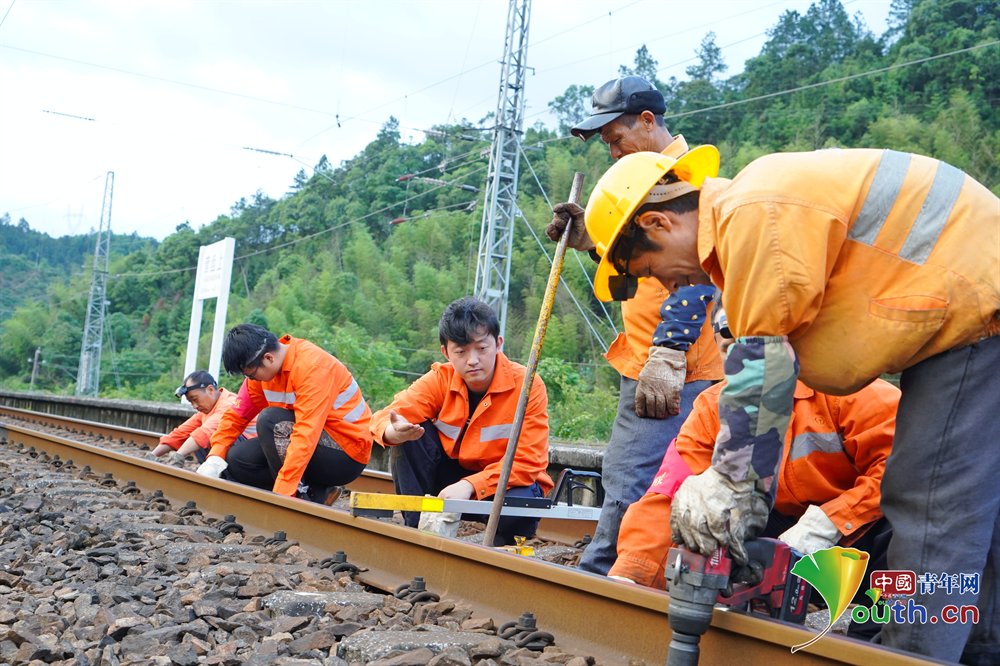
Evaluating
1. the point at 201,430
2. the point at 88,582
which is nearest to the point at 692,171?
the point at 88,582

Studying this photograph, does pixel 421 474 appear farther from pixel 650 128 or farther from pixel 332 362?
pixel 650 128

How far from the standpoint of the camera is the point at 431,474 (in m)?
4.98

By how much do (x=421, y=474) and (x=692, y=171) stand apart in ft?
8.85

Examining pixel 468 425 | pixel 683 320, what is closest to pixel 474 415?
pixel 468 425

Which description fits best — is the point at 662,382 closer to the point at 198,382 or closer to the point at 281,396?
the point at 281,396

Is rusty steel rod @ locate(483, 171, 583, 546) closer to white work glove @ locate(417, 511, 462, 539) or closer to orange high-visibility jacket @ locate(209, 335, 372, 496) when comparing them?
white work glove @ locate(417, 511, 462, 539)

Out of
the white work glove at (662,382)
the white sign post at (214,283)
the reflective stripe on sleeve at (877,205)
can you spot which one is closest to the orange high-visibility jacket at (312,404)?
the white work glove at (662,382)

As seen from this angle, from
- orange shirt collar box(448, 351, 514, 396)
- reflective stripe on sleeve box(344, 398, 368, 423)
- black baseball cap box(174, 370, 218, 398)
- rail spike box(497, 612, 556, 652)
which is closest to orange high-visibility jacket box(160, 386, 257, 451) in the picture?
black baseball cap box(174, 370, 218, 398)

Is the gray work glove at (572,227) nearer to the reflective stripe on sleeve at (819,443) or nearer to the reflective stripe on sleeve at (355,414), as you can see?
the reflective stripe on sleeve at (819,443)

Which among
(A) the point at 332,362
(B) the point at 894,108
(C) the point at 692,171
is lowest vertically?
(A) the point at 332,362

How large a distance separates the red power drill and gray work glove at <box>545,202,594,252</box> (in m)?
1.61

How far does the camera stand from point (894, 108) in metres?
39.6

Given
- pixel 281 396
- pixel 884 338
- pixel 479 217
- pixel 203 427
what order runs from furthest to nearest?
pixel 479 217
pixel 203 427
pixel 281 396
pixel 884 338

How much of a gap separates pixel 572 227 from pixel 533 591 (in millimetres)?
1430
